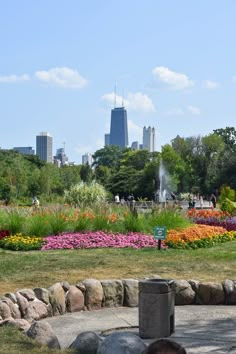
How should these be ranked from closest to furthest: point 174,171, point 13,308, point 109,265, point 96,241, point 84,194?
point 13,308
point 109,265
point 96,241
point 84,194
point 174,171

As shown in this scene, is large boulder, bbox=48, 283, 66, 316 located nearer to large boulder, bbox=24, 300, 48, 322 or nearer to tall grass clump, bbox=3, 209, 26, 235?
large boulder, bbox=24, 300, 48, 322

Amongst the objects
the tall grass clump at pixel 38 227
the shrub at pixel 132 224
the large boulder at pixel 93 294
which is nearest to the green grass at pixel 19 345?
the large boulder at pixel 93 294

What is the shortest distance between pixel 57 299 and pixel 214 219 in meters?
14.6

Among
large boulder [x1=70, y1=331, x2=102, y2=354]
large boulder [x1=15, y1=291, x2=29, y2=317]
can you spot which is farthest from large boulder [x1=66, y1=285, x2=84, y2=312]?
large boulder [x1=70, y1=331, x2=102, y2=354]

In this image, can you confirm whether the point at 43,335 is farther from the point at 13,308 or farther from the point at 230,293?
the point at 230,293

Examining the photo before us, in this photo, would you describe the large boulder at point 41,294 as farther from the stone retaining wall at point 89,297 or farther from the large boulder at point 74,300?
the large boulder at point 74,300

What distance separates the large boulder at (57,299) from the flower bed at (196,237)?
780 centimetres

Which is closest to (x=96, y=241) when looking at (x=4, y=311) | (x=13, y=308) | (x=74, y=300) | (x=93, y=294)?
(x=93, y=294)

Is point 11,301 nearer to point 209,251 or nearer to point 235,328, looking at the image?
point 235,328

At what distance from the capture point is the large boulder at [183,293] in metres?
9.71

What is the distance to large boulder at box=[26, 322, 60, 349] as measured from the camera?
661 cm

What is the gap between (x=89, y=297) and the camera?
9344 mm

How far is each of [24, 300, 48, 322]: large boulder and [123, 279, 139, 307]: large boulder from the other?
4.54 ft

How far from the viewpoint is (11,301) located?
824 centimetres
